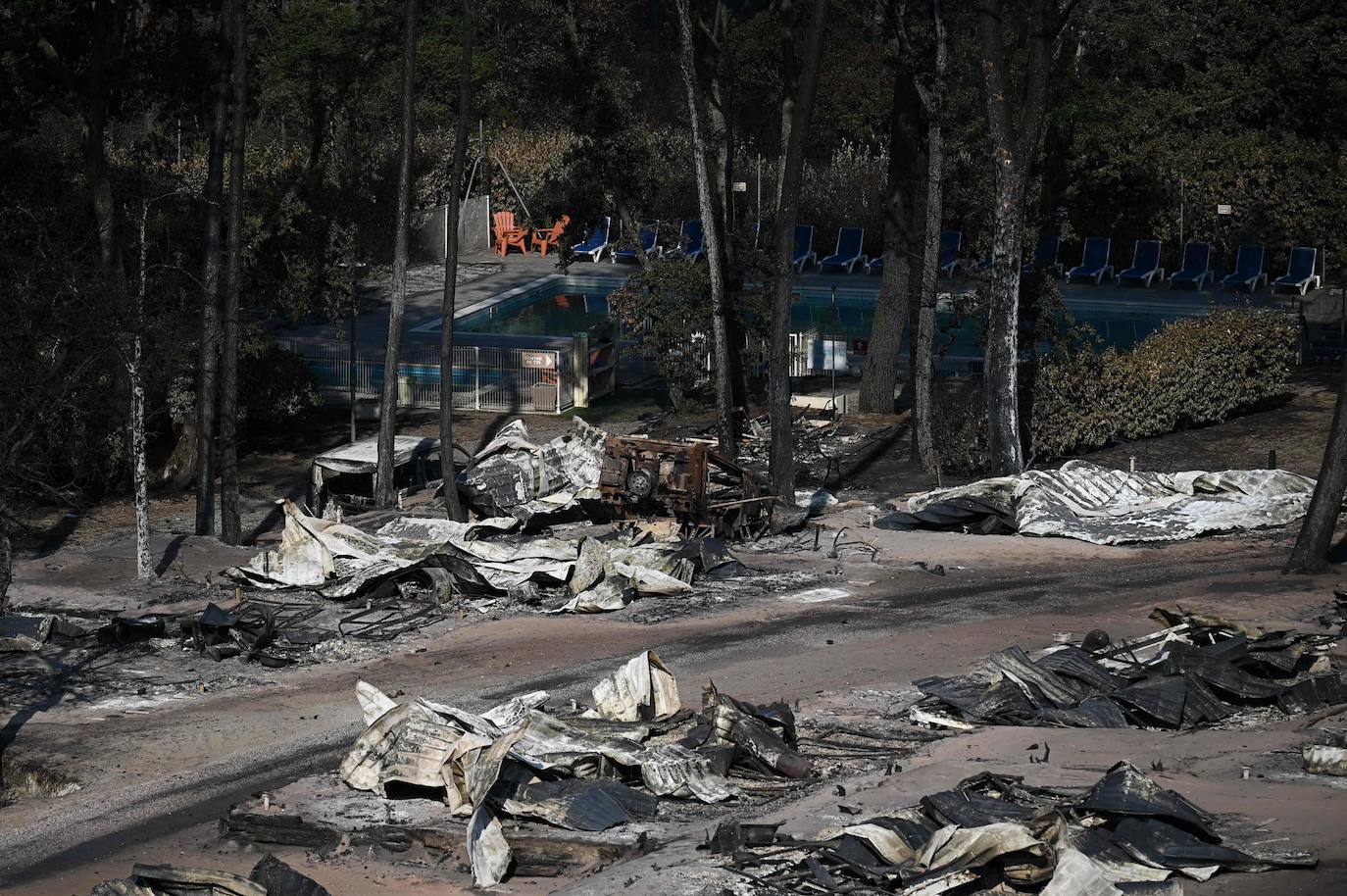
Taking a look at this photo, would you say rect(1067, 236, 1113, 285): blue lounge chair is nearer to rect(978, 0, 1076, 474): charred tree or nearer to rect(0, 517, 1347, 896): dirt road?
rect(978, 0, 1076, 474): charred tree

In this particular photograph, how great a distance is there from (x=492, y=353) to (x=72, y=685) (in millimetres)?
A: 18112

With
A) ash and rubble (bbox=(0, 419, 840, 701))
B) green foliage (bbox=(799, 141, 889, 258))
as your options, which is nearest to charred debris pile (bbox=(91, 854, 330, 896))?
ash and rubble (bbox=(0, 419, 840, 701))

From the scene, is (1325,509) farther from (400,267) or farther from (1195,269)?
(1195,269)

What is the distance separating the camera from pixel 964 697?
14.4 m

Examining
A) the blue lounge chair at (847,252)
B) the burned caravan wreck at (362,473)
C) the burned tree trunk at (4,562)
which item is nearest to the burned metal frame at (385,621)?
the burned tree trunk at (4,562)

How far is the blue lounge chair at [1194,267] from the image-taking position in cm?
4388

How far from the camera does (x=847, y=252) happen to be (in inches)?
1916

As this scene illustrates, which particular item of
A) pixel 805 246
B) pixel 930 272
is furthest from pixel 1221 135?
pixel 930 272

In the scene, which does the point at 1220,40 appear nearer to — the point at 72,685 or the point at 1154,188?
the point at 1154,188

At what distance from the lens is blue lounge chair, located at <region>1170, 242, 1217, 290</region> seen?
4388 centimetres

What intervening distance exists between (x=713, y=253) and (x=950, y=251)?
1842cm

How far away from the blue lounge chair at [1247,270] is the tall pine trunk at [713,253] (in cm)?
2013

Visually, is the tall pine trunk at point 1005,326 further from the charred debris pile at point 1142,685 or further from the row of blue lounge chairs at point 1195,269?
the row of blue lounge chairs at point 1195,269

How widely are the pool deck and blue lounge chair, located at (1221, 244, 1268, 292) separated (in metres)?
0.58
